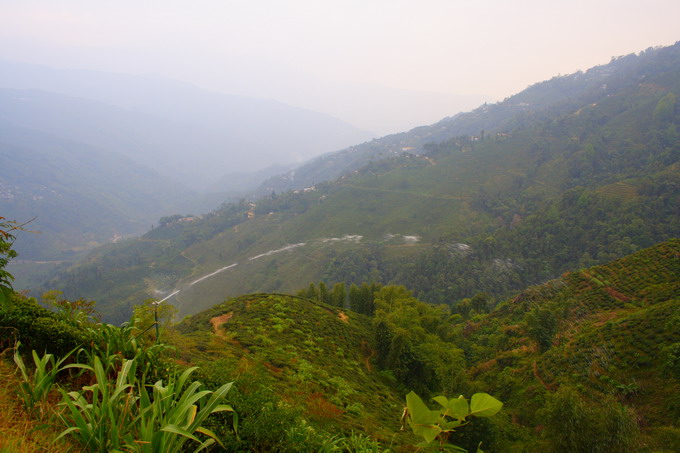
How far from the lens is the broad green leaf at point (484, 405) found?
1885mm

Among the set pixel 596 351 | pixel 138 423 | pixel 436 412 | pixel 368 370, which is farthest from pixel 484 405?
pixel 596 351

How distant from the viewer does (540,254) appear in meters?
68.2

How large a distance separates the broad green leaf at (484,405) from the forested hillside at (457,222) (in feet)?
164

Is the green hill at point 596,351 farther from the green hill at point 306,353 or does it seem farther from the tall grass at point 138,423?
the tall grass at point 138,423

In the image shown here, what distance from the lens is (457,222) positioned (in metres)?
99.3

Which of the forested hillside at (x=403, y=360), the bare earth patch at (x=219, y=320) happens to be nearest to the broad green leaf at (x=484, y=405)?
the forested hillside at (x=403, y=360)

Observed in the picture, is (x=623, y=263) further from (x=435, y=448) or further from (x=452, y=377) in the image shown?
(x=435, y=448)

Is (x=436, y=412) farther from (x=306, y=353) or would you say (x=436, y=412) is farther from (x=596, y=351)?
(x=596, y=351)

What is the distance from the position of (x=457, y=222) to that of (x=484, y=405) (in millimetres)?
103449

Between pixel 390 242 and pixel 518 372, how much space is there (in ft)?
244

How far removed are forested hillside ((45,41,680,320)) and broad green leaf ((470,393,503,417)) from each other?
5012cm

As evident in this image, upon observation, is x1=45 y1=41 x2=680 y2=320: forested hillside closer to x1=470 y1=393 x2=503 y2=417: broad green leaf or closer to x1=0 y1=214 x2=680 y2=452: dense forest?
x1=0 y1=214 x2=680 y2=452: dense forest

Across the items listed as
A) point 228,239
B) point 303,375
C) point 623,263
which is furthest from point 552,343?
point 228,239

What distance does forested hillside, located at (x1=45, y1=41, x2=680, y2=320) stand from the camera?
66250 millimetres
